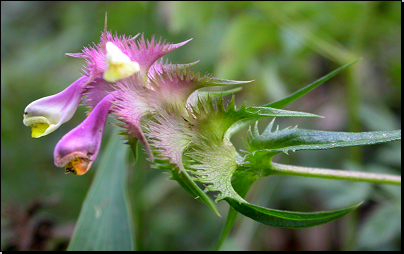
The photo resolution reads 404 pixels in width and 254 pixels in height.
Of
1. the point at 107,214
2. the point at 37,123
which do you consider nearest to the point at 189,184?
the point at 37,123

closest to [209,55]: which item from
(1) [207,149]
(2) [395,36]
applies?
(2) [395,36]

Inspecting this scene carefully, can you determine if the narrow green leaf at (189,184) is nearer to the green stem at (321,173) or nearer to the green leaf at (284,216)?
the green leaf at (284,216)

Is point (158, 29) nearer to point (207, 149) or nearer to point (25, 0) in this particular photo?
point (25, 0)

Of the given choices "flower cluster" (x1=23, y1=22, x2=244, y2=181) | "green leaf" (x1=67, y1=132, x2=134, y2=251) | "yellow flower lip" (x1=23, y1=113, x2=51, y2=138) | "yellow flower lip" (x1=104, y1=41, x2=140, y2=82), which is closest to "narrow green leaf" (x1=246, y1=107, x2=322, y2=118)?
"flower cluster" (x1=23, y1=22, x2=244, y2=181)

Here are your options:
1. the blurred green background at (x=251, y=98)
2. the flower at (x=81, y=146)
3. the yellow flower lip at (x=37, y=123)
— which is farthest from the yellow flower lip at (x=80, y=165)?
the blurred green background at (x=251, y=98)

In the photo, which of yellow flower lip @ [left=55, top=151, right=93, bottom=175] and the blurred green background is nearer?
yellow flower lip @ [left=55, top=151, right=93, bottom=175]

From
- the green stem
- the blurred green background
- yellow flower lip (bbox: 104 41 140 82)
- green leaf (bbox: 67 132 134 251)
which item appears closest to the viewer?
yellow flower lip (bbox: 104 41 140 82)

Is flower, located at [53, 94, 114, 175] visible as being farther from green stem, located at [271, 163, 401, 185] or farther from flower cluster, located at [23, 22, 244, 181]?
green stem, located at [271, 163, 401, 185]

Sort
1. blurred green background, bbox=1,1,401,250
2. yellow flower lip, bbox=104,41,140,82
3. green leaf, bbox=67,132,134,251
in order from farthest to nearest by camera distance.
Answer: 1. blurred green background, bbox=1,1,401,250
2. green leaf, bbox=67,132,134,251
3. yellow flower lip, bbox=104,41,140,82
